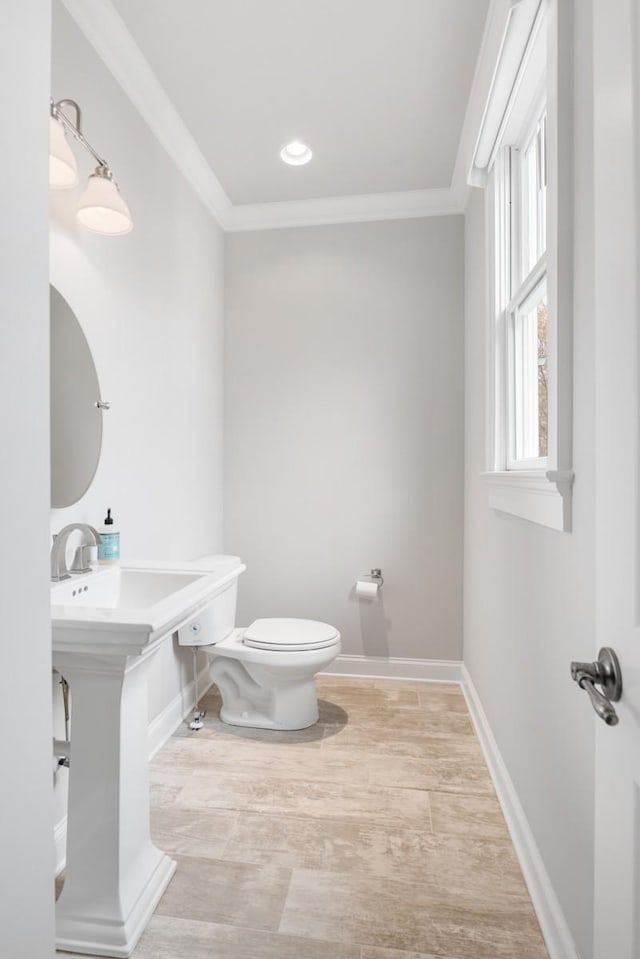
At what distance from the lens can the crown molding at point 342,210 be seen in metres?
2.90

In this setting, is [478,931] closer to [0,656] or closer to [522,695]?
[522,695]

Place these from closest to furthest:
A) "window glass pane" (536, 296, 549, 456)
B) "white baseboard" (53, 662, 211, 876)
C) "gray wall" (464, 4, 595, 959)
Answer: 1. "gray wall" (464, 4, 595, 959)
2. "window glass pane" (536, 296, 549, 456)
3. "white baseboard" (53, 662, 211, 876)

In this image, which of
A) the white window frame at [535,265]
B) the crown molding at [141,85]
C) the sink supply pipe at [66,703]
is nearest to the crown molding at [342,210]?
the crown molding at [141,85]

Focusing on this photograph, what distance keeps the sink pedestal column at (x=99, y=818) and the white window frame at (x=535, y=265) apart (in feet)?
3.61

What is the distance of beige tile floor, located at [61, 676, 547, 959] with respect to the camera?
4.31 ft

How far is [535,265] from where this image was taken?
165 centimetres

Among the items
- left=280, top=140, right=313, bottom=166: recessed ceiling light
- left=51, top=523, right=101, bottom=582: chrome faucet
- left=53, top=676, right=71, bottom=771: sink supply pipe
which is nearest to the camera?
left=53, top=676, right=71, bottom=771: sink supply pipe

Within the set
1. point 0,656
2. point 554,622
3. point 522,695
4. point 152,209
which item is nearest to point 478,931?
point 522,695

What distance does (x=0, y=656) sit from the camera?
0.61 meters

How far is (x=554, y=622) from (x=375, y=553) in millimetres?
1758

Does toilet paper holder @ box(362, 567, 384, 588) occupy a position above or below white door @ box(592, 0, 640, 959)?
below

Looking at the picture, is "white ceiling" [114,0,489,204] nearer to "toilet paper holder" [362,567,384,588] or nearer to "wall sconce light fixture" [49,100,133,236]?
"wall sconce light fixture" [49,100,133,236]

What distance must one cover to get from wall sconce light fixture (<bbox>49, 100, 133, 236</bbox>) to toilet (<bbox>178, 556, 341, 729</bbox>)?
131 centimetres

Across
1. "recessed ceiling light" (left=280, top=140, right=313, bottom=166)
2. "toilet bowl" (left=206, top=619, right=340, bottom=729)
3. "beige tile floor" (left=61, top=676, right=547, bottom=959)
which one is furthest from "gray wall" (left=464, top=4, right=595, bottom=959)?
"recessed ceiling light" (left=280, top=140, right=313, bottom=166)
